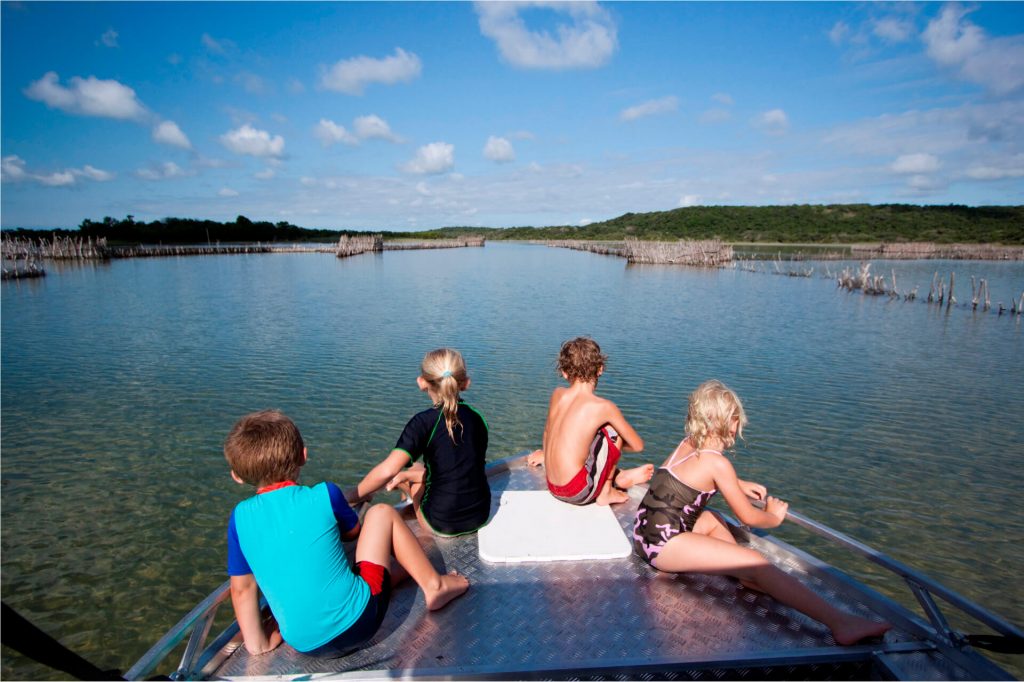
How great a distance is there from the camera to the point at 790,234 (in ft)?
377

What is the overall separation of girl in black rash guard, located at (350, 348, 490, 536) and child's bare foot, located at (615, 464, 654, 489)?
4.80 ft

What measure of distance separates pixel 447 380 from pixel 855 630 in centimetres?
307

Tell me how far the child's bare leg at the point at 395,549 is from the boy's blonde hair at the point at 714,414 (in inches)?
81.5

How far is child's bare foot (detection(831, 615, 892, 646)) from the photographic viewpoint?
125 inches

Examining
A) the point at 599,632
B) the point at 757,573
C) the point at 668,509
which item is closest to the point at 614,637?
the point at 599,632

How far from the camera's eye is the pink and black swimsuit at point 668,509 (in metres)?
3.82

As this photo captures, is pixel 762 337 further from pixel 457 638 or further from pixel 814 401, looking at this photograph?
pixel 457 638

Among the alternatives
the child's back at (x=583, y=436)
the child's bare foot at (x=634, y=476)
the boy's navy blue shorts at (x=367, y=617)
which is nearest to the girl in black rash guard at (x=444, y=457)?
the boy's navy blue shorts at (x=367, y=617)

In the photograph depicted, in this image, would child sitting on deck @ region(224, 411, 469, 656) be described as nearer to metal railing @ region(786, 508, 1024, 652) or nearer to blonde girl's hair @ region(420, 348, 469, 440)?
blonde girl's hair @ region(420, 348, 469, 440)

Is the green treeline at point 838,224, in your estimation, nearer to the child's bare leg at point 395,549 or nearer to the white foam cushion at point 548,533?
the white foam cushion at point 548,533

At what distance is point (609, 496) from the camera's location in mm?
5020

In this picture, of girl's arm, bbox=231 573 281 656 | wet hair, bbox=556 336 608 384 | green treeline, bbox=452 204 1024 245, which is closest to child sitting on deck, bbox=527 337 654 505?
wet hair, bbox=556 336 608 384

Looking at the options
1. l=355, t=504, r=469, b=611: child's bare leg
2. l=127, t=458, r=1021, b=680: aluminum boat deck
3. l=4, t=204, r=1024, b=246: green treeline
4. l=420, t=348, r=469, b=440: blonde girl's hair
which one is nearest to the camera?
l=127, t=458, r=1021, b=680: aluminum boat deck

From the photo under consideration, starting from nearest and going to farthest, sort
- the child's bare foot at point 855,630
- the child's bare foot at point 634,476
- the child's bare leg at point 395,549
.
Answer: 1. the child's bare foot at point 855,630
2. the child's bare leg at point 395,549
3. the child's bare foot at point 634,476
